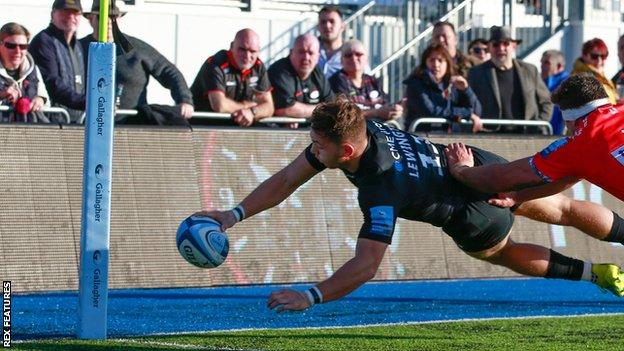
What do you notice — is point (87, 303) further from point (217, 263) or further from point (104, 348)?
point (217, 263)

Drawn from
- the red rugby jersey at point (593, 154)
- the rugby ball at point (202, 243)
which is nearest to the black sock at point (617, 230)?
the red rugby jersey at point (593, 154)

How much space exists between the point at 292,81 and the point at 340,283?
6495 mm

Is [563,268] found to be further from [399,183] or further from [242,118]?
[242,118]

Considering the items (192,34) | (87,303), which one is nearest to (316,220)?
(87,303)

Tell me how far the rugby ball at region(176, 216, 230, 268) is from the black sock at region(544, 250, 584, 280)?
103 inches

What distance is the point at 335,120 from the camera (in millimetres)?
8062

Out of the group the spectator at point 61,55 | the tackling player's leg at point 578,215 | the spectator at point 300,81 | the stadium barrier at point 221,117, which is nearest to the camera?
the tackling player's leg at point 578,215

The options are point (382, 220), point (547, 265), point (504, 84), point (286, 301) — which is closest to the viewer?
point (286, 301)

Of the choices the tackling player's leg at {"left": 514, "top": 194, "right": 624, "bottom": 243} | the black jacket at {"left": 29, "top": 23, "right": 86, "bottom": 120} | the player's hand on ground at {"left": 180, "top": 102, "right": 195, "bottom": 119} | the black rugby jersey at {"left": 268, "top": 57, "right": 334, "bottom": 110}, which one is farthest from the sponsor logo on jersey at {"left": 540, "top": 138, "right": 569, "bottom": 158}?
the black rugby jersey at {"left": 268, "top": 57, "right": 334, "bottom": 110}

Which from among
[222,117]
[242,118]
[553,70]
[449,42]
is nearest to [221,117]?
[222,117]

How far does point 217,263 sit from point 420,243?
5.68 metres

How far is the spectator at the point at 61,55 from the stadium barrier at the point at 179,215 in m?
0.98

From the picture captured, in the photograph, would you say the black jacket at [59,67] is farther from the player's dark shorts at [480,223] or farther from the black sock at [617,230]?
the black sock at [617,230]

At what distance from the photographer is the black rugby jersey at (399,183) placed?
824 centimetres
